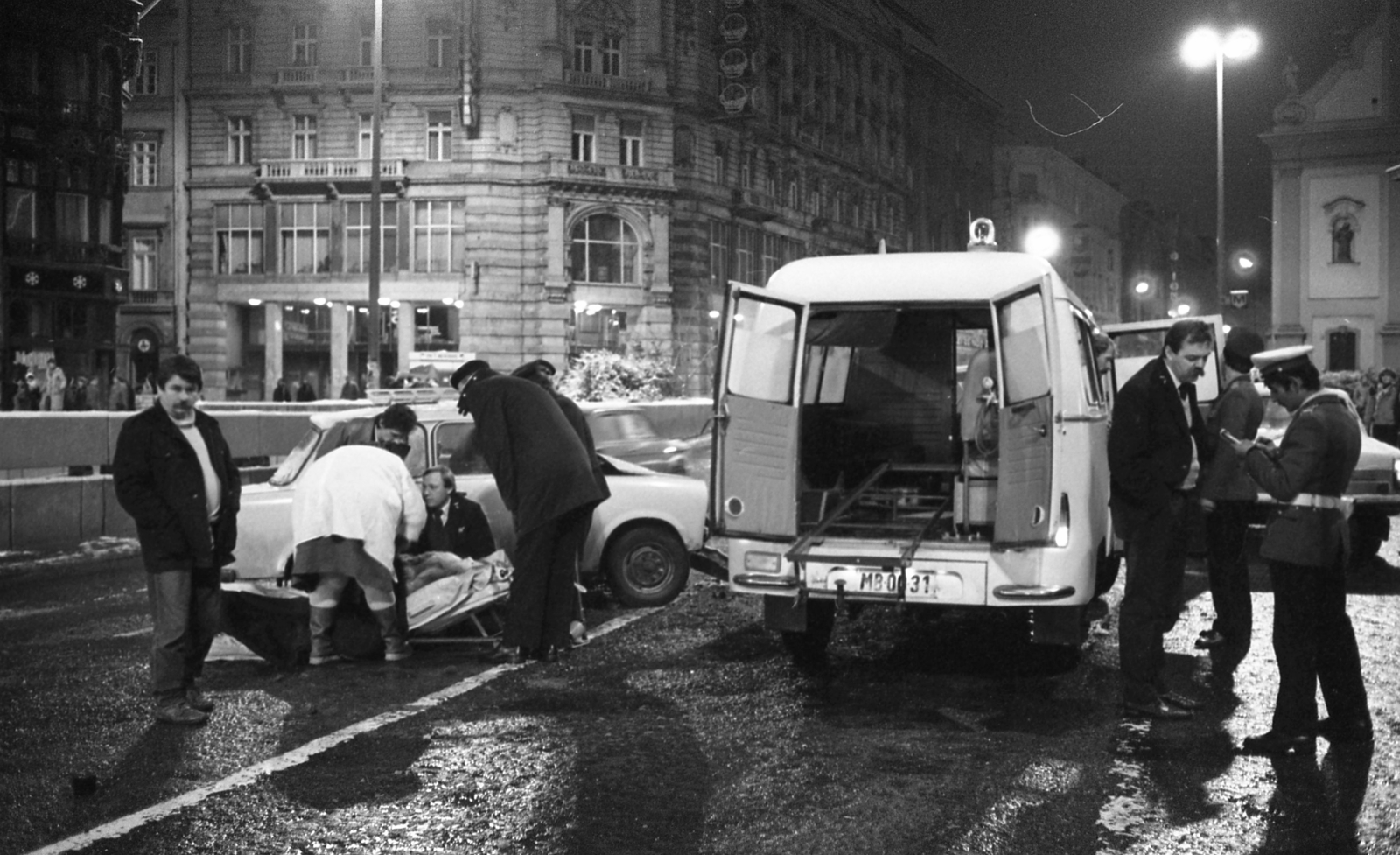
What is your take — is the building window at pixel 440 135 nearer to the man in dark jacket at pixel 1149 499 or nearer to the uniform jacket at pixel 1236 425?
the uniform jacket at pixel 1236 425

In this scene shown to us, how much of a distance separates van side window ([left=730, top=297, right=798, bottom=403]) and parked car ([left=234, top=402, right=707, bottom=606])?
3.31m

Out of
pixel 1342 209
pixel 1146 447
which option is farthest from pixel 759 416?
pixel 1342 209

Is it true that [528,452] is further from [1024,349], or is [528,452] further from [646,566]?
[646,566]

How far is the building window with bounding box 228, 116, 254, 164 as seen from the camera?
52.8m

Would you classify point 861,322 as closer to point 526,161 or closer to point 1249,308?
point 526,161

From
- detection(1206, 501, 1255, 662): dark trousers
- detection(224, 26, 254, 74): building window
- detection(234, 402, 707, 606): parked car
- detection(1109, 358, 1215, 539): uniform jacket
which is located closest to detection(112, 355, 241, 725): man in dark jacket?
detection(234, 402, 707, 606): parked car

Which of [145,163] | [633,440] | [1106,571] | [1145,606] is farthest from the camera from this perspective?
[145,163]

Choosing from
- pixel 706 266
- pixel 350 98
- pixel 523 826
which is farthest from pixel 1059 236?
pixel 523 826

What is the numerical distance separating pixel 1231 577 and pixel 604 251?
4398 centimetres

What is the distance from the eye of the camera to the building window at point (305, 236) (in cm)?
5153

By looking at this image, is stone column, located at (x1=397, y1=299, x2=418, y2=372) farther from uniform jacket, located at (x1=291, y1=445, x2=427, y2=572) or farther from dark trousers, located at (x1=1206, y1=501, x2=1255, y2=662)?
dark trousers, located at (x1=1206, y1=501, x2=1255, y2=662)

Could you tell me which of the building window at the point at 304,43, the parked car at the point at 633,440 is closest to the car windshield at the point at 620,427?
the parked car at the point at 633,440

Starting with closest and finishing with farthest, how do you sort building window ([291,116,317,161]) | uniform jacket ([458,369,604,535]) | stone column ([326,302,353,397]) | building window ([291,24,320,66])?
1. uniform jacket ([458,369,604,535])
2. stone column ([326,302,353,397])
3. building window ([291,116,317,161])
4. building window ([291,24,320,66])

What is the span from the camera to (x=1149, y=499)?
7.33m
